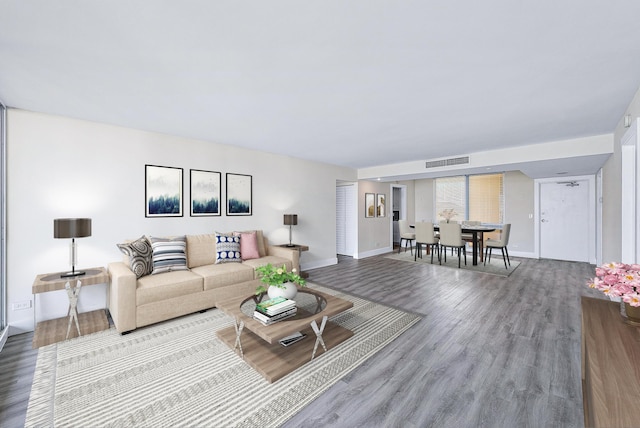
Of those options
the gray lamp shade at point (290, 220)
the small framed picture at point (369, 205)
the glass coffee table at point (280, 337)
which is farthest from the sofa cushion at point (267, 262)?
the small framed picture at point (369, 205)

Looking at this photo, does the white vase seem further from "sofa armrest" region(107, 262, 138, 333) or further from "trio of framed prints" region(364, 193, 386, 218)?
"trio of framed prints" region(364, 193, 386, 218)

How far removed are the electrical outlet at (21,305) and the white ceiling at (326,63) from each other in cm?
208

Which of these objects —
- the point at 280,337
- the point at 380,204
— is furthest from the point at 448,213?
the point at 280,337

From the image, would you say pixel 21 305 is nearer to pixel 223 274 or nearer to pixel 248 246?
pixel 223 274

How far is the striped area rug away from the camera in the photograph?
164 cm

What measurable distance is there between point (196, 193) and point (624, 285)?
14.7ft

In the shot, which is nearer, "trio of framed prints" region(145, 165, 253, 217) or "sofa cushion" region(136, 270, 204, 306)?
"sofa cushion" region(136, 270, 204, 306)

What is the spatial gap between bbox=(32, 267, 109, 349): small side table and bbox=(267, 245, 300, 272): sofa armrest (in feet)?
7.47

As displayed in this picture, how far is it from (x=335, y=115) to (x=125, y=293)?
2925mm

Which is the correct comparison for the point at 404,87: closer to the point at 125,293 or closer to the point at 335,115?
the point at 335,115

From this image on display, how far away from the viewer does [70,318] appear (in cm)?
262

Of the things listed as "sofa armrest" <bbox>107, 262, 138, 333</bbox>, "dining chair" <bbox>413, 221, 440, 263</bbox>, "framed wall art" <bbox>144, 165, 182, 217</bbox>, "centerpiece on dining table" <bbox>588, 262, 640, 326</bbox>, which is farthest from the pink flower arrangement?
"dining chair" <bbox>413, 221, 440, 263</bbox>

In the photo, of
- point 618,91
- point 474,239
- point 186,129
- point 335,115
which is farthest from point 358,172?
point 618,91

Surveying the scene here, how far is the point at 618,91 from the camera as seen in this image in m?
2.30
